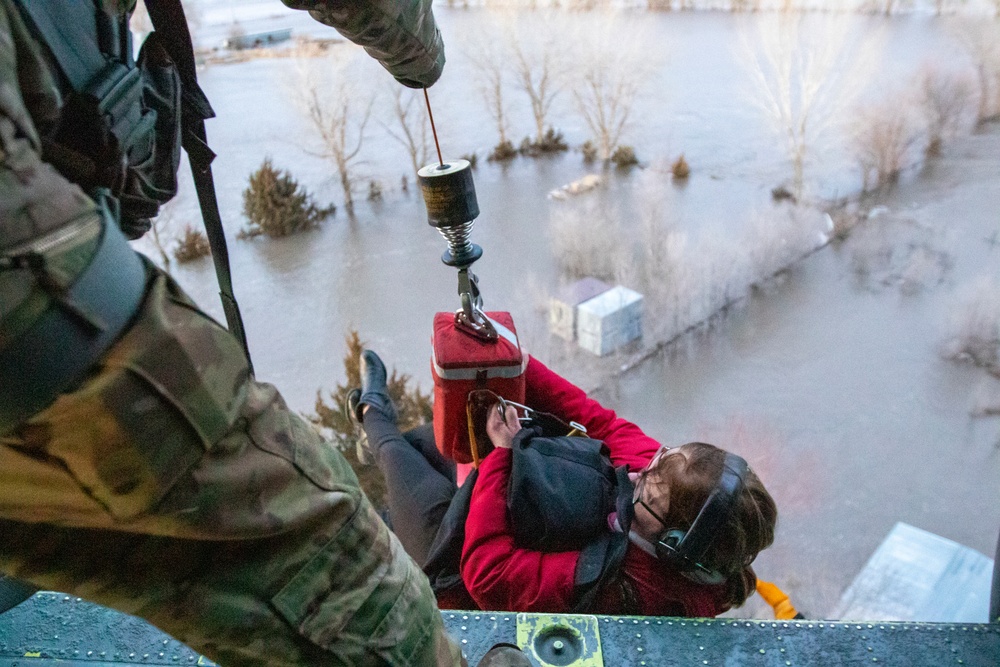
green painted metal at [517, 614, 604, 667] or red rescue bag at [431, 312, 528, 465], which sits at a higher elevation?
red rescue bag at [431, 312, 528, 465]

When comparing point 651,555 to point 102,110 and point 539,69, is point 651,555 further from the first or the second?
point 539,69

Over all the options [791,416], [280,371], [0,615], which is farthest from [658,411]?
[0,615]

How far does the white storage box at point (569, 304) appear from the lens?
285 inches

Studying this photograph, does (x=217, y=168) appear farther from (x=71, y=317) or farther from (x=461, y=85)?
(x=71, y=317)

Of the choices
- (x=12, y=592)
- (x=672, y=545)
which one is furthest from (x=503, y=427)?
(x=12, y=592)

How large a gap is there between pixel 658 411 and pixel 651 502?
5241 millimetres

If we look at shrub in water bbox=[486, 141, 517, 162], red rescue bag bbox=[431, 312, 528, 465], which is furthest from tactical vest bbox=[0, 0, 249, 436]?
shrub in water bbox=[486, 141, 517, 162]

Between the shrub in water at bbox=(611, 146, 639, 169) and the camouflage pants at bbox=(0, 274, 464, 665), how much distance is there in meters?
10.7

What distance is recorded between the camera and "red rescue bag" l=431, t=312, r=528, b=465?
5.12 ft

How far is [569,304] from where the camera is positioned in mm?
7238

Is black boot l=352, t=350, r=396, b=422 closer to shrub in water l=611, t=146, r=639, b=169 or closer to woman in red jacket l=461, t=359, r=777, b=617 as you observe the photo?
woman in red jacket l=461, t=359, r=777, b=617

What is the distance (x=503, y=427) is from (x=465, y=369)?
0.55ft

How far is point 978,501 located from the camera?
5.27 m

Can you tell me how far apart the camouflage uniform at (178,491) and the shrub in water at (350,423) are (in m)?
4.32
